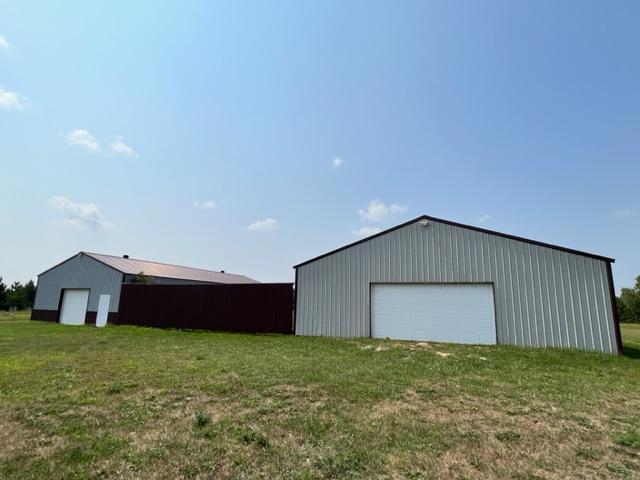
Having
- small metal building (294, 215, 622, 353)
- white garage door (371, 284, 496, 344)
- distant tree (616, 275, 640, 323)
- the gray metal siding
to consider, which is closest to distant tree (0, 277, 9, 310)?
the gray metal siding

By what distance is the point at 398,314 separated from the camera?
40.5ft

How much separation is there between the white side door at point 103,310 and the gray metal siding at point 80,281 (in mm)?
301

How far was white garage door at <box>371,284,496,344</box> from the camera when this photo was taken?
443 inches

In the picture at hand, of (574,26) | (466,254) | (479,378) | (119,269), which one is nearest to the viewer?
(479,378)

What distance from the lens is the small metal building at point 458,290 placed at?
10070 millimetres

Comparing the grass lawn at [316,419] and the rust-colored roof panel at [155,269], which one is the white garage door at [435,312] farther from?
the rust-colored roof panel at [155,269]

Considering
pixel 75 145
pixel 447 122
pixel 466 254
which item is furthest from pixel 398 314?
pixel 75 145

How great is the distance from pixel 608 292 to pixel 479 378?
6.54 metres

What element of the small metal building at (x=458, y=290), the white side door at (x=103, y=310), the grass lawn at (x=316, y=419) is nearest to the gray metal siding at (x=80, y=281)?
the white side door at (x=103, y=310)

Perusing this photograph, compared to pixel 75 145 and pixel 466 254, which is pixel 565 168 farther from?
pixel 75 145

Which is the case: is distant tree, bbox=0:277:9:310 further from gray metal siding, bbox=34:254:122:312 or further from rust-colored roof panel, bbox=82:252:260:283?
rust-colored roof panel, bbox=82:252:260:283

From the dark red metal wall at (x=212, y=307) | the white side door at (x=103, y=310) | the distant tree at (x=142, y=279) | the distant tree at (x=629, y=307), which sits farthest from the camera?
the distant tree at (x=629, y=307)

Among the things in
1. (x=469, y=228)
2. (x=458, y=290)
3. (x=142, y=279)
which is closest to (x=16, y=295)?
(x=142, y=279)

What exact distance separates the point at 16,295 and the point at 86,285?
78.3 ft
